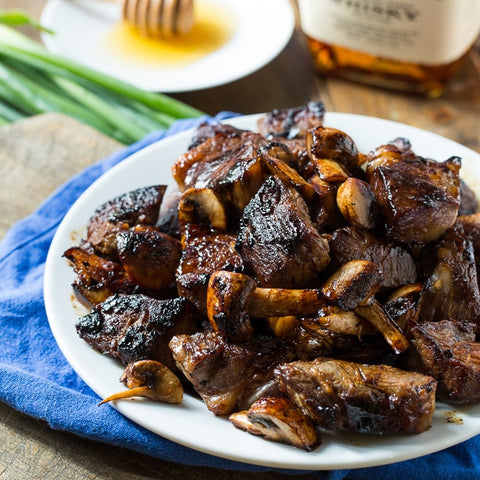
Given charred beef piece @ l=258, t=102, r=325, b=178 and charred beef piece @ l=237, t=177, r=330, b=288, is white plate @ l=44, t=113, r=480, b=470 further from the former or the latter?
charred beef piece @ l=258, t=102, r=325, b=178


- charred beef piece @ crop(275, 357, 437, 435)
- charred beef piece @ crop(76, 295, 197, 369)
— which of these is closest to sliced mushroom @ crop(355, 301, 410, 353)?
charred beef piece @ crop(275, 357, 437, 435)

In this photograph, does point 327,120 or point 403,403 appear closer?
point 403,403

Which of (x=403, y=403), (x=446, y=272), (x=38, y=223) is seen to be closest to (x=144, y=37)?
(x=38, y=223)

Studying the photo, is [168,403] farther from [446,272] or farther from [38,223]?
[38,223]

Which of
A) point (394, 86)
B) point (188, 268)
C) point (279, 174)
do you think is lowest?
point (394, 86)

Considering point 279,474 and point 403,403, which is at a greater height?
point 403,403

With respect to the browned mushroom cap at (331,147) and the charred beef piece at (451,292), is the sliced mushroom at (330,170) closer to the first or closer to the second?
the browned mushroom cap at (331,147)

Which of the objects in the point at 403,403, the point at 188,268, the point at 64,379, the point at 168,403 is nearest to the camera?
the point at 403,403

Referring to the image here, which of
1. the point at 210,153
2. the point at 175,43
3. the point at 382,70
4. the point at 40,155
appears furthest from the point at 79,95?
the point at 382,70
